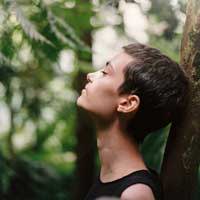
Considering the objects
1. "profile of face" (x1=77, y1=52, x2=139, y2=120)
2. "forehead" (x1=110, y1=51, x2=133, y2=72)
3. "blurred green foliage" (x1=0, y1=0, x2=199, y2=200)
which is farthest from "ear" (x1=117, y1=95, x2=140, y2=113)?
"blurred green foliage" (x1=0, y1=0, x2=199, y2=200)

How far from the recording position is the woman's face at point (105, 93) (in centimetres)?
218

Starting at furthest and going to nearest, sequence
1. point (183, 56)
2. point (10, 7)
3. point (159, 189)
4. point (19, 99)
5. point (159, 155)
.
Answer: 1. point (19, 99)
2. point (159, 155)
3. point (10, 7)
4. point (183, 56)
5. point (159, 189)

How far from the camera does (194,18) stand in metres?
2.19

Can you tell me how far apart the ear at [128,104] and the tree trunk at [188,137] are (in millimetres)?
201

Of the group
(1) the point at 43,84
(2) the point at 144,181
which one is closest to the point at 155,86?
(2) the point at 144,181

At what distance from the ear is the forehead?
0.41 feet

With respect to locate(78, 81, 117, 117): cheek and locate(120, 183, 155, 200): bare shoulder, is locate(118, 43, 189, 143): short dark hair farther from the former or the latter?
locate(120, 183, 155, 200): bare shoulder

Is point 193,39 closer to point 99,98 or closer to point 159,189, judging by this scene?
point 99,98

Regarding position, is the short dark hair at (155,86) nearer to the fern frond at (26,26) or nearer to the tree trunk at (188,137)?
the tree trunk at (188,137)

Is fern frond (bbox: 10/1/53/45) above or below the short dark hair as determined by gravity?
below

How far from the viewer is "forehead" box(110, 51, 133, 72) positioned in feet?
7.23

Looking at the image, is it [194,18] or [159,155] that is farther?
[159,155]

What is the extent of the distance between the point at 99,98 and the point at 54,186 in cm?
591

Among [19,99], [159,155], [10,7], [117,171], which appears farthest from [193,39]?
[19,99]
